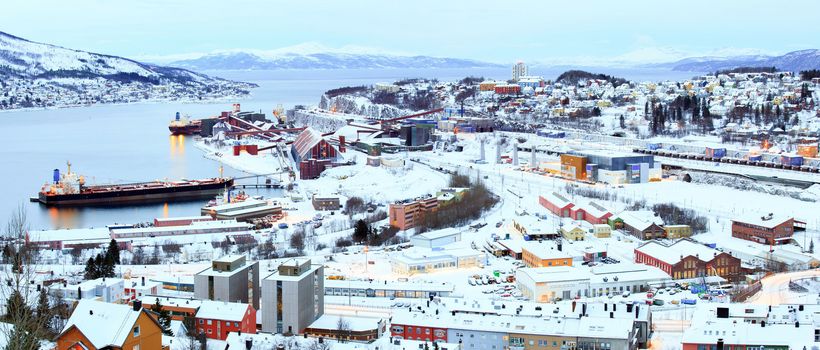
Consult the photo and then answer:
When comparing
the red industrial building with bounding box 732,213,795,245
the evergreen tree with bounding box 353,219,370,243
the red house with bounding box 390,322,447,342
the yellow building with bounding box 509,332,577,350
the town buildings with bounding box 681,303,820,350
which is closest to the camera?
the town buildings with bounding box 681,303,820,350

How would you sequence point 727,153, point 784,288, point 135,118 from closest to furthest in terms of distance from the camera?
point 784,288 → point 727,153 → point 135,118

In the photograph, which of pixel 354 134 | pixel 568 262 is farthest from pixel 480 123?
pixel 568 262

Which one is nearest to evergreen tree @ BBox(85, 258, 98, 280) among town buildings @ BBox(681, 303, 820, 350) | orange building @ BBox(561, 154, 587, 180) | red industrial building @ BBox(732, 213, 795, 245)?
town buildings @ BBox(681, 303, 820, 350)

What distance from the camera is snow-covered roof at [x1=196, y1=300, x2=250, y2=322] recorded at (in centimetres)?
605

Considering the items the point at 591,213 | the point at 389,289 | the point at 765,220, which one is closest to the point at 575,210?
the point at 591,213

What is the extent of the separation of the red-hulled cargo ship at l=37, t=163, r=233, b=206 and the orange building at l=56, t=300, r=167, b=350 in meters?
9.62

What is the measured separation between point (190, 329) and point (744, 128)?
1583 centimetres

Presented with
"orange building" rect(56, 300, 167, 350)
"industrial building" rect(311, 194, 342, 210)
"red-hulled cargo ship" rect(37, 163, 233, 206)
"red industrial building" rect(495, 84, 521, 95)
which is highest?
"red industrial building" rect(495, 84, 521, 95)

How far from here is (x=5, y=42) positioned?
54281mm

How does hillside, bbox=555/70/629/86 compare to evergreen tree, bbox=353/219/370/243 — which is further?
hillside, bbox=555/70/629/86

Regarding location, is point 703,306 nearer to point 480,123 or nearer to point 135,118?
point 480,123

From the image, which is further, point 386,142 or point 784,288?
point 386,142

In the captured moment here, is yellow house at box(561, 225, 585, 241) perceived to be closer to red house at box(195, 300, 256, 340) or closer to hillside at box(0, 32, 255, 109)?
red house at box(195, 300, 256, 340)

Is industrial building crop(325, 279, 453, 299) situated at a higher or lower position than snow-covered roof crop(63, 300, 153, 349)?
lower
